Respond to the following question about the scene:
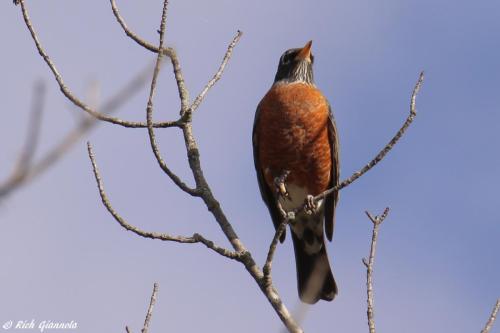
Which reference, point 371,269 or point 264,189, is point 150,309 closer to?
point 371,269

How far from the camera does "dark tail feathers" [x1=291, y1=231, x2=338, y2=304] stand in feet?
27.6

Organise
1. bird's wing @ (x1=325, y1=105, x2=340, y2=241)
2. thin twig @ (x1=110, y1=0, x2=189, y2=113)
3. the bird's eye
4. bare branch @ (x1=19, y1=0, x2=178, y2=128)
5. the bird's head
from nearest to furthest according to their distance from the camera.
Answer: bare branch @ (x1=19, y1=0, x2=178, y2=128)
thin twig @ (x1=110, y1=0, x2=189, y2=113)
bird's wing @ (x1=325, y1=105, x2=340, y2=241)
the bird's head
the bird's eye

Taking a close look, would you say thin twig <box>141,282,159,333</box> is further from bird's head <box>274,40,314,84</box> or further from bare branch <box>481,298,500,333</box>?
bird's head <box>274,40,314,84</box>

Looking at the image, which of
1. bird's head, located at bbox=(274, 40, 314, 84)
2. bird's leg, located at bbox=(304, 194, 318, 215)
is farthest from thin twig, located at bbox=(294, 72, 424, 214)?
bird's head, located at bbox=(274, 40, 314, 84)

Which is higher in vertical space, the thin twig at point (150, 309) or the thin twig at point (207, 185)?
the thin twig at point (207, 185)

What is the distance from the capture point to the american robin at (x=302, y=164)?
8555mm

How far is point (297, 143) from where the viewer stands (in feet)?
28.0

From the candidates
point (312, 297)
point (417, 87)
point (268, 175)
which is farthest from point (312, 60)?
point (417, 87)

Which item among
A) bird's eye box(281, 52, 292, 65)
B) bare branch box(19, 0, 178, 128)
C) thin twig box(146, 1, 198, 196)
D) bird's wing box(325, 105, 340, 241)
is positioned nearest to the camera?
bare branch box(19, 0, 178, 128)

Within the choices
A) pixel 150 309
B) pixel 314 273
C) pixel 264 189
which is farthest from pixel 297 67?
pixel 150 309

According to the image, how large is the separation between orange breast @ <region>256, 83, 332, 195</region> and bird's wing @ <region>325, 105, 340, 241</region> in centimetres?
7

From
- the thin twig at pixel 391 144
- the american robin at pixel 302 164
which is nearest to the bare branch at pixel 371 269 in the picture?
the thin twig at pixel 391 144

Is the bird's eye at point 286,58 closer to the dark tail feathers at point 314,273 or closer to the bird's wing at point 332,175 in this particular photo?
the bird's wing at point 332,175

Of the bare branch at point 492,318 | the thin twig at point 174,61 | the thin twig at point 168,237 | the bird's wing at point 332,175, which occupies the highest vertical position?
the bird's wing at point 332,175
